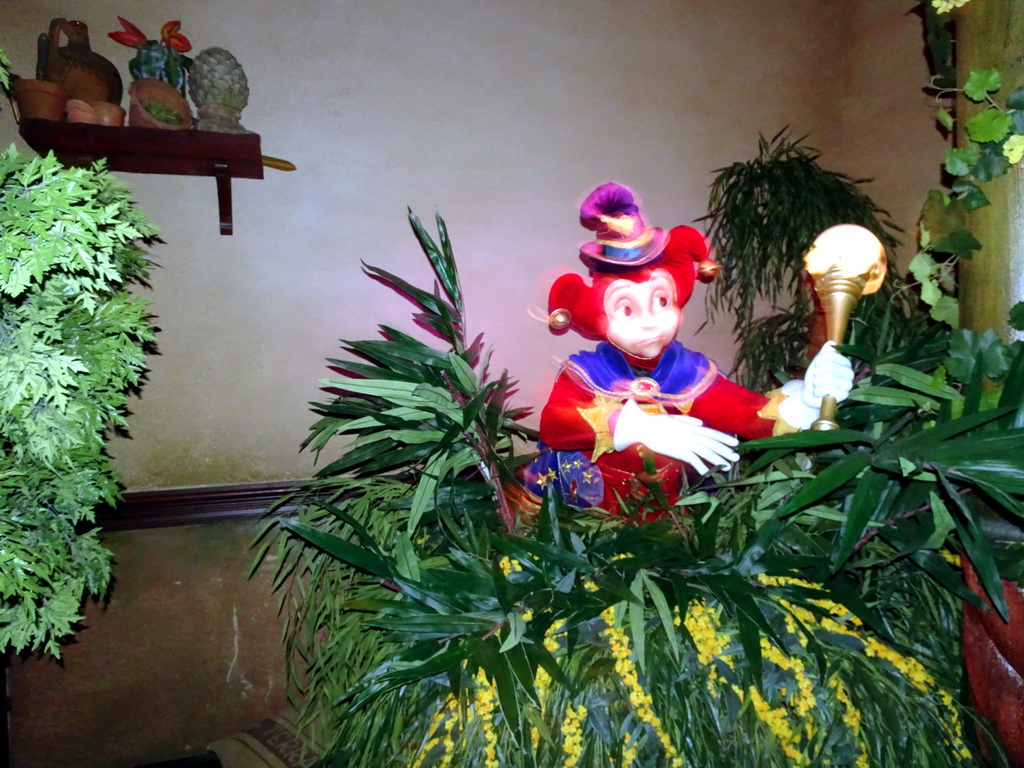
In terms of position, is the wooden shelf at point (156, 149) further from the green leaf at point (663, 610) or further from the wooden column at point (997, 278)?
the wooden column at point (997, 278)

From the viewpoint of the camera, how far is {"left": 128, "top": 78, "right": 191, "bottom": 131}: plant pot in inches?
49.7

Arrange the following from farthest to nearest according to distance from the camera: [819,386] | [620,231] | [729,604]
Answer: [620,231] → [819,386] → [729,604]

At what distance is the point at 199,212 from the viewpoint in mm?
1442

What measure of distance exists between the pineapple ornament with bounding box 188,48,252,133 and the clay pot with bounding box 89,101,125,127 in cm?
13

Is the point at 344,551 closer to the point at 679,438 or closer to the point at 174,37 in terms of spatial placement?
the point at 679,438

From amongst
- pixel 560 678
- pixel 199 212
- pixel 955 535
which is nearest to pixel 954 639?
pixel 955 535

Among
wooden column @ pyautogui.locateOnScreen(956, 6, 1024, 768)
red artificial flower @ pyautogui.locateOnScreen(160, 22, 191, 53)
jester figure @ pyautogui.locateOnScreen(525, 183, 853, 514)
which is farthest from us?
red artificial flower @ pyautogui.locateOnScreen(160, 22, 191, 53)

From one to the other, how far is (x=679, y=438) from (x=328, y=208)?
3.01 ft

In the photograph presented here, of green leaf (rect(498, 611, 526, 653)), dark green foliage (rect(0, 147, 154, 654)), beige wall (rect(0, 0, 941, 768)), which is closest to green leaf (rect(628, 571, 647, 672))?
green leaf (rect(498, 611, 526, 653))

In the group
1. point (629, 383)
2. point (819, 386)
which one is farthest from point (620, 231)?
point (819, 386)

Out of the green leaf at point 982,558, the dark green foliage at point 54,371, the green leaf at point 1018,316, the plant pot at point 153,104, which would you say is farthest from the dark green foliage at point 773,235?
the dark green foliage at point 54,371

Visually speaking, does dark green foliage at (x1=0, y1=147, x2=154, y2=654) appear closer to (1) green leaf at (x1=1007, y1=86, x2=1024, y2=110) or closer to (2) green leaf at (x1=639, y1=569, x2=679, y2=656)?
(2) green leaf at (x1=639, y1=569, x2=679, y2=656)

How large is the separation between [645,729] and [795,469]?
46 cm

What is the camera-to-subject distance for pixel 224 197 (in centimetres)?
140
